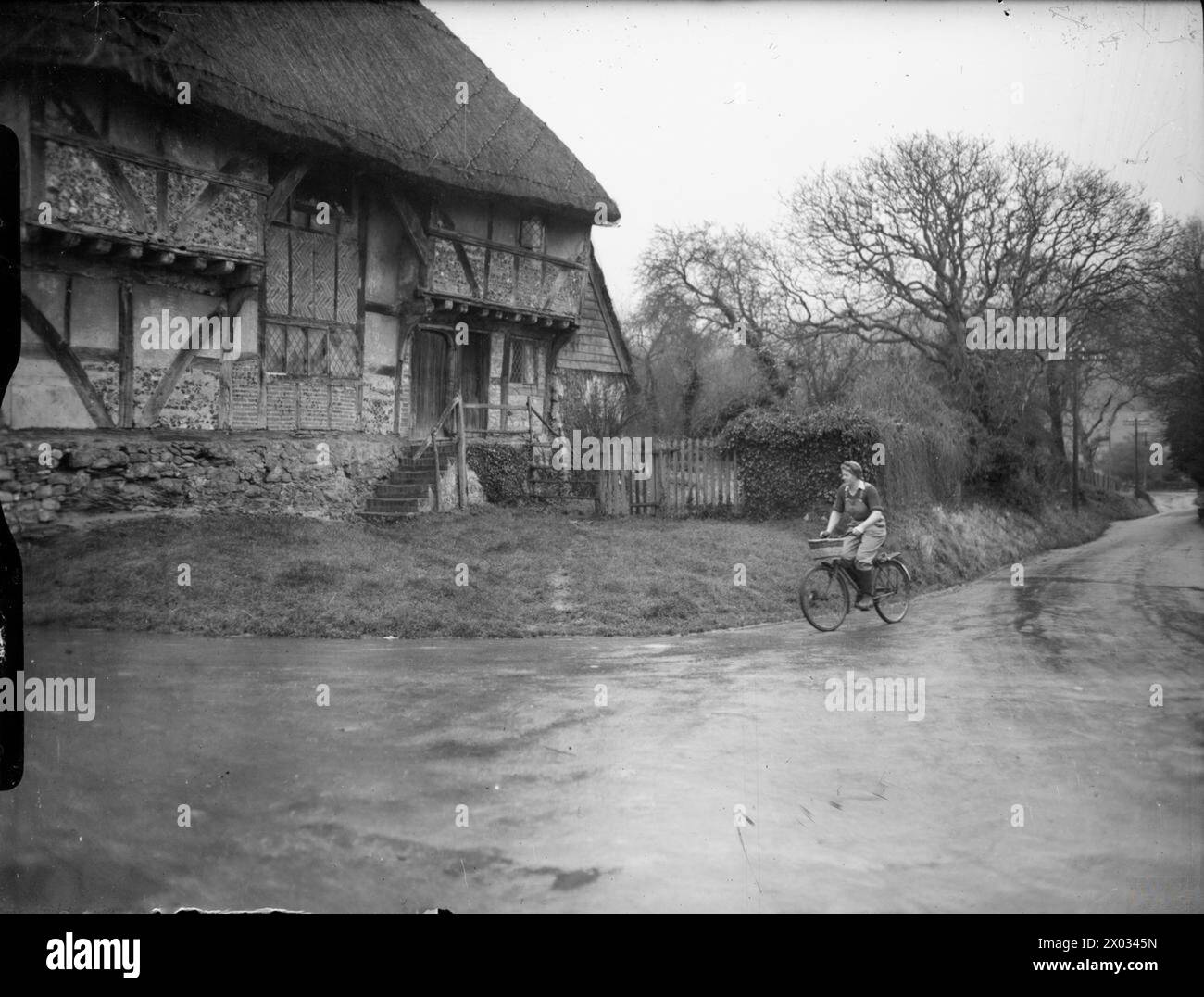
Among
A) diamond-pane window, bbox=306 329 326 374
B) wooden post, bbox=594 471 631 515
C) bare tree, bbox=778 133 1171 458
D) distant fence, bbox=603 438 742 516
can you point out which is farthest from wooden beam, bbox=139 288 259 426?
bare tree, bbox=778 133 1171 458

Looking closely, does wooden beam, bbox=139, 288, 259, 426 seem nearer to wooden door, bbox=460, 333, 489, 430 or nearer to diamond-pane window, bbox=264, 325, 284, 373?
diamond-pane window, bbox=264, 325, 284, 373

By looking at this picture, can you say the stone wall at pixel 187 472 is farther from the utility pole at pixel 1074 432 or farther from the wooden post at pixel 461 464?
the utility pole at pixel 1074 432

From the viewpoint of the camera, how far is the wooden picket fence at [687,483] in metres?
11.5

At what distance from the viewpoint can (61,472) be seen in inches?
384

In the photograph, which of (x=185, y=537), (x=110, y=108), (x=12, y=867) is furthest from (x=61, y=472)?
(x=12, y=867)


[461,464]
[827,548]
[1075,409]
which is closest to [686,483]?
[827,548]

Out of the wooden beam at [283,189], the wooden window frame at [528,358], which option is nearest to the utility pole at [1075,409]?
the wooden window frame at [528,358]

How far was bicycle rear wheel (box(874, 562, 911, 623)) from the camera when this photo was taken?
945 cm

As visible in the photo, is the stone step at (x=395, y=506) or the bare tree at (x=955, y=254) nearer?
the bare tree at (x=955, y=254)

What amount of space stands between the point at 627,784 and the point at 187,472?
9.62m

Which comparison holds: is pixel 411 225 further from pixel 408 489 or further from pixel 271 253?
pixel 408 489

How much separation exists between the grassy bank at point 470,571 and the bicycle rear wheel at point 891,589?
491 millimetres
